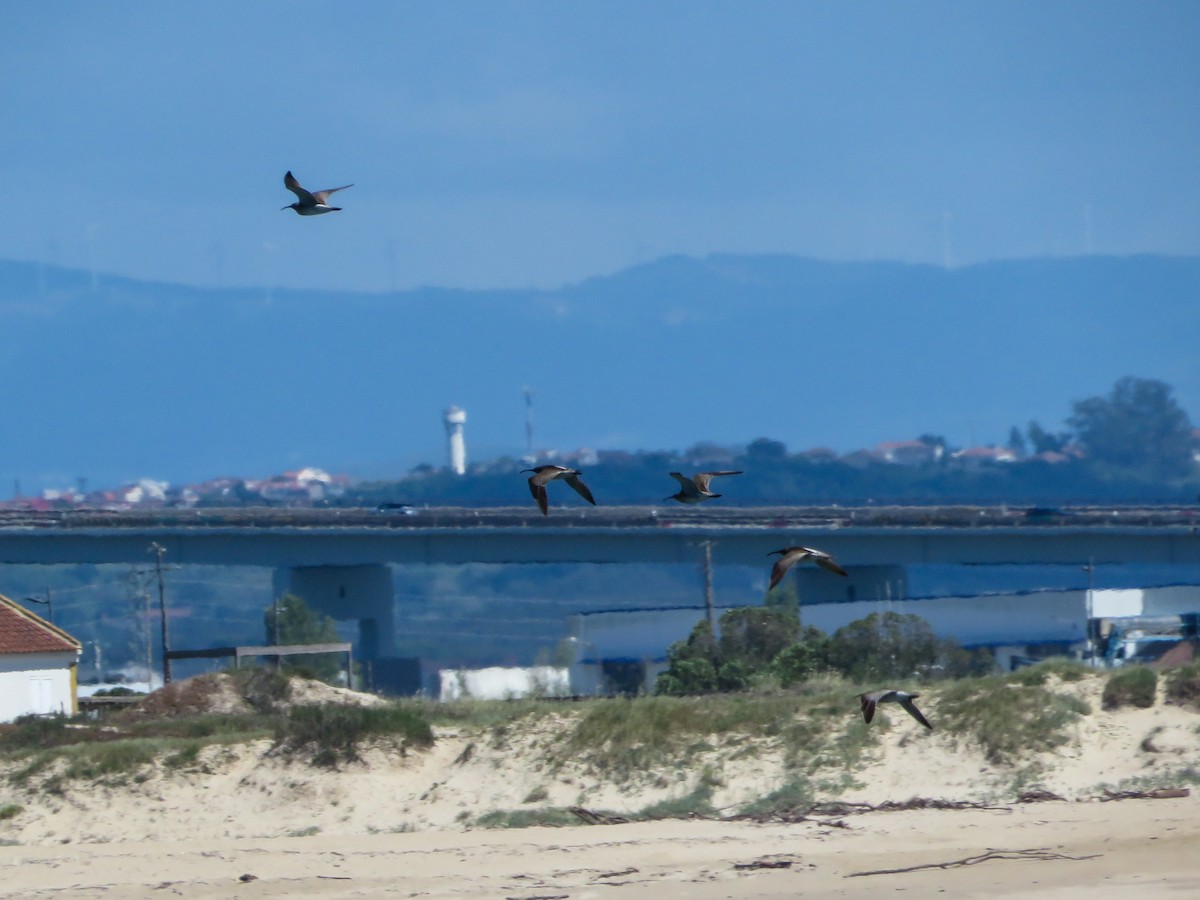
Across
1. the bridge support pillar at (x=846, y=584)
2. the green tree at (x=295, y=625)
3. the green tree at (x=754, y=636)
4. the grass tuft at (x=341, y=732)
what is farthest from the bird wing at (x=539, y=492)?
the bridge support pillar at (x=846, y=584)

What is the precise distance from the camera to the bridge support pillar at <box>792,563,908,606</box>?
10062 cm

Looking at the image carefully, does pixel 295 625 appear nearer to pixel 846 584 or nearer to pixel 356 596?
pixel 356 596

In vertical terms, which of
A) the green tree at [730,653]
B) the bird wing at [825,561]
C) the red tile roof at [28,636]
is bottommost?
the green tree at [730,653]

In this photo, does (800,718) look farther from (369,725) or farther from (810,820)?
(369,725)

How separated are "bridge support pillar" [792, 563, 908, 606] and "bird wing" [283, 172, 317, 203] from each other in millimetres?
78097

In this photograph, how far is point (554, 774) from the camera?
32.0 metres

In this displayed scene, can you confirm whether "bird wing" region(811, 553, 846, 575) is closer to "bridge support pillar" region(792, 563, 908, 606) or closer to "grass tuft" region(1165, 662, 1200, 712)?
"grass tuft" region(1165, 662, 1200, 712)

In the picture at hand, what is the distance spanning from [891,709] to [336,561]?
284 feet

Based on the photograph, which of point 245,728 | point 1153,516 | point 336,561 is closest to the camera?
point 245,728

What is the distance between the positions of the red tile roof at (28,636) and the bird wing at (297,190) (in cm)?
2650

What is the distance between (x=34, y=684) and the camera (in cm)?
4725

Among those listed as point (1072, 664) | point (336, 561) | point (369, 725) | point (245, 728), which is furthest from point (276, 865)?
point (336, 561)

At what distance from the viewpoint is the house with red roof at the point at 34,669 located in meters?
46.8

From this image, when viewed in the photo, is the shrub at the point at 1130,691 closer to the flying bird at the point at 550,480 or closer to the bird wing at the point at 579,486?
the flying bird at the point at 550,480
